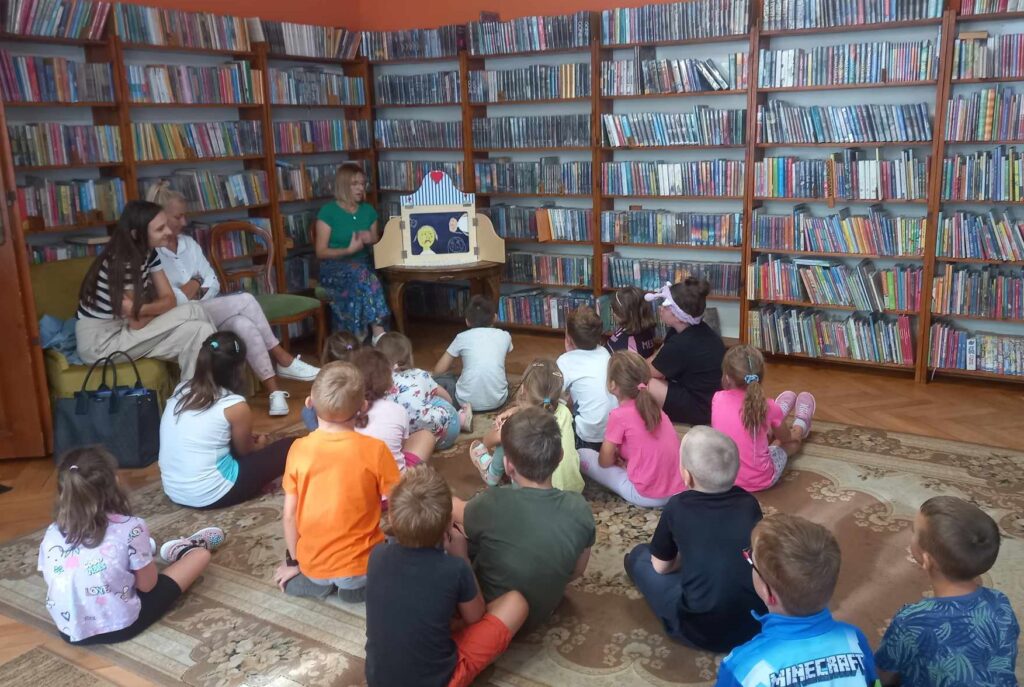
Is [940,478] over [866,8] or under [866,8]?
under

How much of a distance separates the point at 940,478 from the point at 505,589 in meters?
2.26

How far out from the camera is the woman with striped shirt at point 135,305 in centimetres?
437

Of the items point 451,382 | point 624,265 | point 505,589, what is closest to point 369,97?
point 624,265

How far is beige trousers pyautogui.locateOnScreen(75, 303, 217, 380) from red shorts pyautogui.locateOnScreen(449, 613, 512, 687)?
8.81 feet

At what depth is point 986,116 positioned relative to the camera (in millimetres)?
4699

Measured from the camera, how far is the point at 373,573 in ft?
7.28

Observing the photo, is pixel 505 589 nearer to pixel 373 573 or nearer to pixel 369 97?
pixel 373 573

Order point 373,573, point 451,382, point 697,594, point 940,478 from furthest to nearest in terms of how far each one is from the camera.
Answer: point 451,382, point 940,478, point 697,594, point 373,573

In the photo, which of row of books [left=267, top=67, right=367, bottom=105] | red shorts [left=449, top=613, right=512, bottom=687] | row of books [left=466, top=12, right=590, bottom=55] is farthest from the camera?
row of books [left=267, top=67, right=367, bottom=105]

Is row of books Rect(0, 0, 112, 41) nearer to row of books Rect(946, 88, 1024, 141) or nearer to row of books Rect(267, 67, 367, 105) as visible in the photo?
row of books Rect(267, 67, 367, 105)

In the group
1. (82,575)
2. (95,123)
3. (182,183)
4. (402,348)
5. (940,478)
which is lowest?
(940,478)

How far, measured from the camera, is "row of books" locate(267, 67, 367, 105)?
6.08m

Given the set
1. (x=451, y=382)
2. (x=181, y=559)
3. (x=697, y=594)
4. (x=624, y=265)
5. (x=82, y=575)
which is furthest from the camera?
(x=624, y=265)

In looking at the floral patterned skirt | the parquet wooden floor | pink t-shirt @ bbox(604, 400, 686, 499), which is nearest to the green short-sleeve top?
the floral patterned skirt
